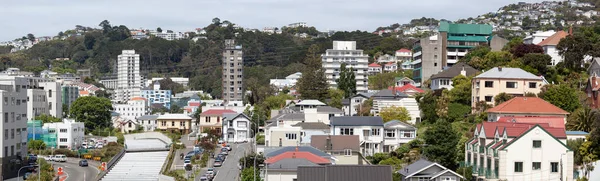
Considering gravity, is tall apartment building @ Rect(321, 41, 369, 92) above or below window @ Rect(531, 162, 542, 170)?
above

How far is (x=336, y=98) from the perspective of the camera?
83.7 meters

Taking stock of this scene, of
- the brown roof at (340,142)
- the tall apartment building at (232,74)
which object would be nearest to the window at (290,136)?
the brown roof at (340,142)

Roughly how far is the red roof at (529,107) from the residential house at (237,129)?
31859mm

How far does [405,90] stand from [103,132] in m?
35.0

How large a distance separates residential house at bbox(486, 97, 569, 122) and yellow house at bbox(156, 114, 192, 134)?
4575 centimetres

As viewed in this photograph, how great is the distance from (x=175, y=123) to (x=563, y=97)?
4734 cm

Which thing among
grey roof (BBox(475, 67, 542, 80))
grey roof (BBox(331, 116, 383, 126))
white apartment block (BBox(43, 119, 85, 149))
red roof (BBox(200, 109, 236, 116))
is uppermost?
grey roof (BBox(475, 67, 542, 80))

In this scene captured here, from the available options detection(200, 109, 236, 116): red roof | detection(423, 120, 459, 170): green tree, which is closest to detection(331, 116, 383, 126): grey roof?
detection(423, 120, 459, 170): green tree

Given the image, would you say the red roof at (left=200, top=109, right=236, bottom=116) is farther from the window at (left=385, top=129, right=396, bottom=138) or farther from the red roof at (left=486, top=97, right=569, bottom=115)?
the red roof at (left=486, top=97, right=569, bottom=115)

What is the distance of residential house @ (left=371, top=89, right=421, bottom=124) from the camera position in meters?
63.0

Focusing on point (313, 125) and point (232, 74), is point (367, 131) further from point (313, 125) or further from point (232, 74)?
point (232, 74)

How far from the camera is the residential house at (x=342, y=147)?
2052 inches

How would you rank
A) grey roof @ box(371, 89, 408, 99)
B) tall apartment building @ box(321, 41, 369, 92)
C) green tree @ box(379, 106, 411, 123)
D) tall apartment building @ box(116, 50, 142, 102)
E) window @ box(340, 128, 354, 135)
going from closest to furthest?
window @ box(340, 128, 354, 135) < green tree @ box(379, 106, 411, 123) < grey roof @ box(371, 89, 408, 99) < tall apartment building @ box(321, 41, 369, 92) < tall apartment building @ box(116, 50, 142, 102)

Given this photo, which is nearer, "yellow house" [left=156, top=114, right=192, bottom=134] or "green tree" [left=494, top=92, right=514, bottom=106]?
"green tree" [left=494, top=92, right=514, bottom=106]
